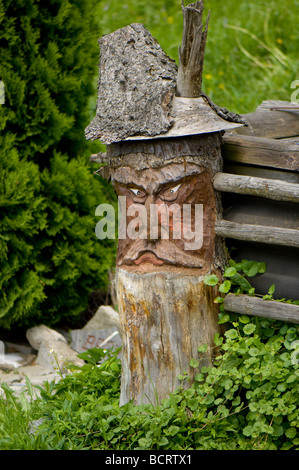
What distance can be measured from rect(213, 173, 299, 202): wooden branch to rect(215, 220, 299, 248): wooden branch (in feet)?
0.48

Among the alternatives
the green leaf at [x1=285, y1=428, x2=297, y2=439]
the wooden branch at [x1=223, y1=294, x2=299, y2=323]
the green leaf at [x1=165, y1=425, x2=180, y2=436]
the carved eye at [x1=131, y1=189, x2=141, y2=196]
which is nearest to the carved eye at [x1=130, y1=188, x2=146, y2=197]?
the carved eye at [x1=131, y1=189, x2=141, y2=196]

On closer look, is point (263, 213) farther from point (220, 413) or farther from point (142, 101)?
point (220, 413)

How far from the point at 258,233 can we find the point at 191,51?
880 mm

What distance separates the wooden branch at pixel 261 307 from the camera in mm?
2770

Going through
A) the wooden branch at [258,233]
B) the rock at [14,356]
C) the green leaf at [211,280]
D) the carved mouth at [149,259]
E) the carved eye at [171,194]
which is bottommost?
the rock at [14,356]

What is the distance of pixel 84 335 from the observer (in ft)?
15.4

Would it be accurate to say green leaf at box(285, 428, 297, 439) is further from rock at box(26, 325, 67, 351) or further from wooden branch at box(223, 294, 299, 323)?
rock at box(26, 325, 67, 351)

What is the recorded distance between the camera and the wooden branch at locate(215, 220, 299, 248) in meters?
2.76

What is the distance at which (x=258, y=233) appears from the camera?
9.27ft

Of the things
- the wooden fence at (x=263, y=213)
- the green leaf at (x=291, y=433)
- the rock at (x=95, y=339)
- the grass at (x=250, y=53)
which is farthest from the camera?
the grass at (x=250, y=53)

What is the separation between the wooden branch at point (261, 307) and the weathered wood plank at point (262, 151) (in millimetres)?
642

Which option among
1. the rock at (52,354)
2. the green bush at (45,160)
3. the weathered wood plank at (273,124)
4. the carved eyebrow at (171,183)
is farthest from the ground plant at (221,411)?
the green bush at (45,160)

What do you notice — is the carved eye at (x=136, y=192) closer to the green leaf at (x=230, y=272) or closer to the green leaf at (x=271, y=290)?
the green leaf at (x=230, y=272)
